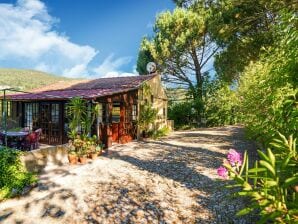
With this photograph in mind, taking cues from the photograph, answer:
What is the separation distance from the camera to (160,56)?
27641 millimetres

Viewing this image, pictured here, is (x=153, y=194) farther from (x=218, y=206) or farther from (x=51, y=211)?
(x=51, y=211)

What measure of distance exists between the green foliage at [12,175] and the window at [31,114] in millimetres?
9042

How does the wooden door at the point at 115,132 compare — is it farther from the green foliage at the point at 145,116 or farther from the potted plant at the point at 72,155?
the potted plant at the point at 72,155

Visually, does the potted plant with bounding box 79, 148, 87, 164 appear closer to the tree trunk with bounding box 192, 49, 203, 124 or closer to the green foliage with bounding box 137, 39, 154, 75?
the tree trunk with bounding box 192, 49, 203, 124

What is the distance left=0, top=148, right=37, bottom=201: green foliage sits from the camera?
23.5 ft

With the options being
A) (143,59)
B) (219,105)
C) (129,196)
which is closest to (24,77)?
(143,59)

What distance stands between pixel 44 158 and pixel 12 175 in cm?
190

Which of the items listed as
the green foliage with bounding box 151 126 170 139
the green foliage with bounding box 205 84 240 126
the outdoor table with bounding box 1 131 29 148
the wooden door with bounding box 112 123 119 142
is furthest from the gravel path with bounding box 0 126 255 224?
the green foliage with bounding box 205 84 240 126

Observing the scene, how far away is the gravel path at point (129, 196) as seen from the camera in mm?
5754

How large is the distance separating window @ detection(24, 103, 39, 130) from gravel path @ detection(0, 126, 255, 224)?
8.38 m

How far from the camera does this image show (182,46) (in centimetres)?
2703

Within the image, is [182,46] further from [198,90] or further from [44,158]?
[44,158]

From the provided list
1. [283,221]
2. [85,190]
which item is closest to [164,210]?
[85,190]

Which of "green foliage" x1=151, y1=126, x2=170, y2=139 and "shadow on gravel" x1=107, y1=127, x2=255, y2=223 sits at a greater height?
"green foliage" x1=151, y1=126, x2=170, y2=139
